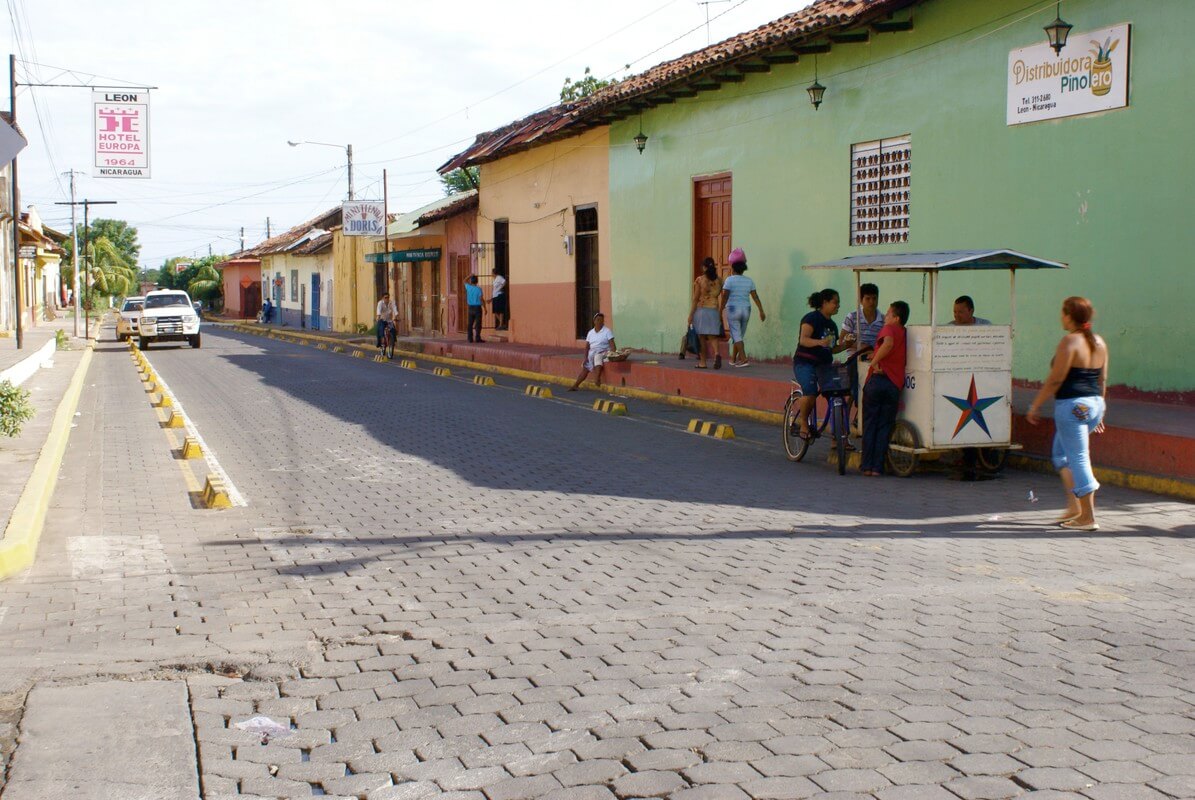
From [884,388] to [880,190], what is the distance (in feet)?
22.8

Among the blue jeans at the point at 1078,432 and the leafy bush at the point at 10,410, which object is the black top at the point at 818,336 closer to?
the blue jeans at the point at 1078,432

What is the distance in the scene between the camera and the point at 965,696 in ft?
15.5

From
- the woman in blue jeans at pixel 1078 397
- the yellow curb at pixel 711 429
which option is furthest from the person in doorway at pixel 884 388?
the yellow curb at pixel 711 429

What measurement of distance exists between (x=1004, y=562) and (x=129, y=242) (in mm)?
136192

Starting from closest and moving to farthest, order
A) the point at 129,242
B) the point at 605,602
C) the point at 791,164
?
the point at 605,602 → the point at 791,164 → the point at 129,242

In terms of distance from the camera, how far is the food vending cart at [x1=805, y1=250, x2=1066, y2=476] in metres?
10.4

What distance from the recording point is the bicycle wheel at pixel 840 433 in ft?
35.7

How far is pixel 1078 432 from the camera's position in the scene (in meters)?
8.24

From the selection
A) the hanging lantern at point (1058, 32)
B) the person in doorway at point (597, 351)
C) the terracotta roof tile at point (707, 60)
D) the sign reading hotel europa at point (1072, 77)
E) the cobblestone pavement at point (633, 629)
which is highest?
the terracotta roof tile at point (707, 60)

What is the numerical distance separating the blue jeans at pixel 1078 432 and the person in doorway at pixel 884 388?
2.39 metres

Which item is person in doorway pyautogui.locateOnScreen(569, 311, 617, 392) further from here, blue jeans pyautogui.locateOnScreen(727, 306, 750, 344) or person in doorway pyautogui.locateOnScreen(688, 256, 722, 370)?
blue jeans pyautogui.locateOnScreen(727, 306, 750, 344)

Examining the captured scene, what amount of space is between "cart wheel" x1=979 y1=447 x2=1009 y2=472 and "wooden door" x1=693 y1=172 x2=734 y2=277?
33.7 ft

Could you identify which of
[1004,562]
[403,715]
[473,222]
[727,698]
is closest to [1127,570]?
[1004,562]

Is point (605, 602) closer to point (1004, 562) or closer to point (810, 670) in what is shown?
point (810, 670)
